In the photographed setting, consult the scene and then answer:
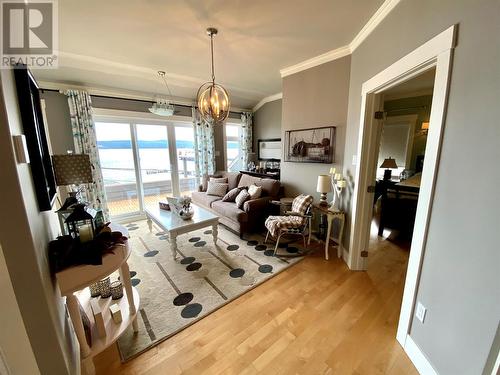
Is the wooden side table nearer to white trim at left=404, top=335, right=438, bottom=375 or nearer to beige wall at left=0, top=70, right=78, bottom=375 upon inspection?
white trim at left=404, top=335, right=438, bottom=375

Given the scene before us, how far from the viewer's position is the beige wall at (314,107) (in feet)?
8.80

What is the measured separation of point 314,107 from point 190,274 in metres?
2.81

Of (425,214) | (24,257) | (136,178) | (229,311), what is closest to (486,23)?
(425,214)

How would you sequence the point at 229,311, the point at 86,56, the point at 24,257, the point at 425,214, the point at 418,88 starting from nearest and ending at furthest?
the point at 24,257 < the point at 425,214 < the point at 229,311 < the point at 86,56 < the point at 418,88

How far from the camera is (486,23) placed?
935 millimetres

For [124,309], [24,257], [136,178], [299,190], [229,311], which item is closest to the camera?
[24,257]

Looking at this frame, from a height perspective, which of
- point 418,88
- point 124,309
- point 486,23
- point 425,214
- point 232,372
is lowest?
point 232,372

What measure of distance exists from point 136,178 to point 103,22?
9.76 ft

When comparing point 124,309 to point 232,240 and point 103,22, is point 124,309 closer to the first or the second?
point 232,240

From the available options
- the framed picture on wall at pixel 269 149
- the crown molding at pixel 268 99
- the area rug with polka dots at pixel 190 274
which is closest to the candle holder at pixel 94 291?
the area rug with polka dots at pixel 190 274

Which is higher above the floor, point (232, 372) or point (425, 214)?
point (425, 214)

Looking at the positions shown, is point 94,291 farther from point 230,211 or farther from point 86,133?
point 86,133

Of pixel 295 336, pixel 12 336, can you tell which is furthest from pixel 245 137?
pixel 12 336

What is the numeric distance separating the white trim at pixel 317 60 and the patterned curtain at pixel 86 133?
3.35 m
